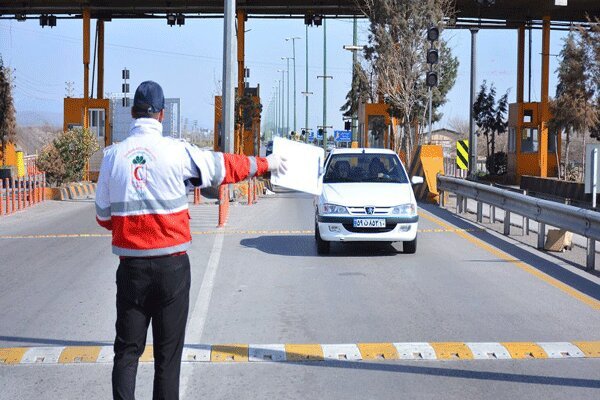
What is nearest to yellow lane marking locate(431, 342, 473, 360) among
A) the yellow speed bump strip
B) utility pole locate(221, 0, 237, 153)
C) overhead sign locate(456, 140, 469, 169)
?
the yellow speed bump strip

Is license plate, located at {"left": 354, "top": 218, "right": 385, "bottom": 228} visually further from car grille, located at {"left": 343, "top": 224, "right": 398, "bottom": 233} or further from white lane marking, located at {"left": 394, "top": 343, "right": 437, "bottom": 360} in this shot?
white lane marking, located at {"left": 394, "top": 343, "right": 437, "bottom": 360}

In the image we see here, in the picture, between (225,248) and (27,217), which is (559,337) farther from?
(27,217)

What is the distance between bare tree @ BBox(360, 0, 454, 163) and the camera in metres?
42.3

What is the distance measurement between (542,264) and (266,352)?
6551mm

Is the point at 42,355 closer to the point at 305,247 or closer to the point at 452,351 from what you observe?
the point at 452,351

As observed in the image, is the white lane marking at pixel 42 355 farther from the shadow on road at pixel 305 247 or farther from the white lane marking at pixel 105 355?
the shadow on road at pixel 305 247

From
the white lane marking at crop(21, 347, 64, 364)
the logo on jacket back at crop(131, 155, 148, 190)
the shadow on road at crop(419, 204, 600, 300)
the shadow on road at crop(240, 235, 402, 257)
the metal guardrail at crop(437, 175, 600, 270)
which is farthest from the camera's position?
the shadow on road at crop(240, 235, 402, 257)

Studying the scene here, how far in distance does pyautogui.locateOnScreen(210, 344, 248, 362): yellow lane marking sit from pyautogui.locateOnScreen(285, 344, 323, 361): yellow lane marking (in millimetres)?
350

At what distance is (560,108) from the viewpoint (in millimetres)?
39875

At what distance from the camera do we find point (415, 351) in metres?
7.99

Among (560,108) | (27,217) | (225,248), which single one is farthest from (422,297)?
(560,108)

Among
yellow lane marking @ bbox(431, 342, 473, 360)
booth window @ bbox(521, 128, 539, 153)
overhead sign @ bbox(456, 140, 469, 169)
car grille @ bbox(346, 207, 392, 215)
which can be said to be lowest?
yellow lane marking @ bbox(431, 342, 473, 360)

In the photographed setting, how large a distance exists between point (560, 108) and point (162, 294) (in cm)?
3659

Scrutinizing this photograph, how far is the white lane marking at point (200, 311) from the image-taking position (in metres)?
7.23
